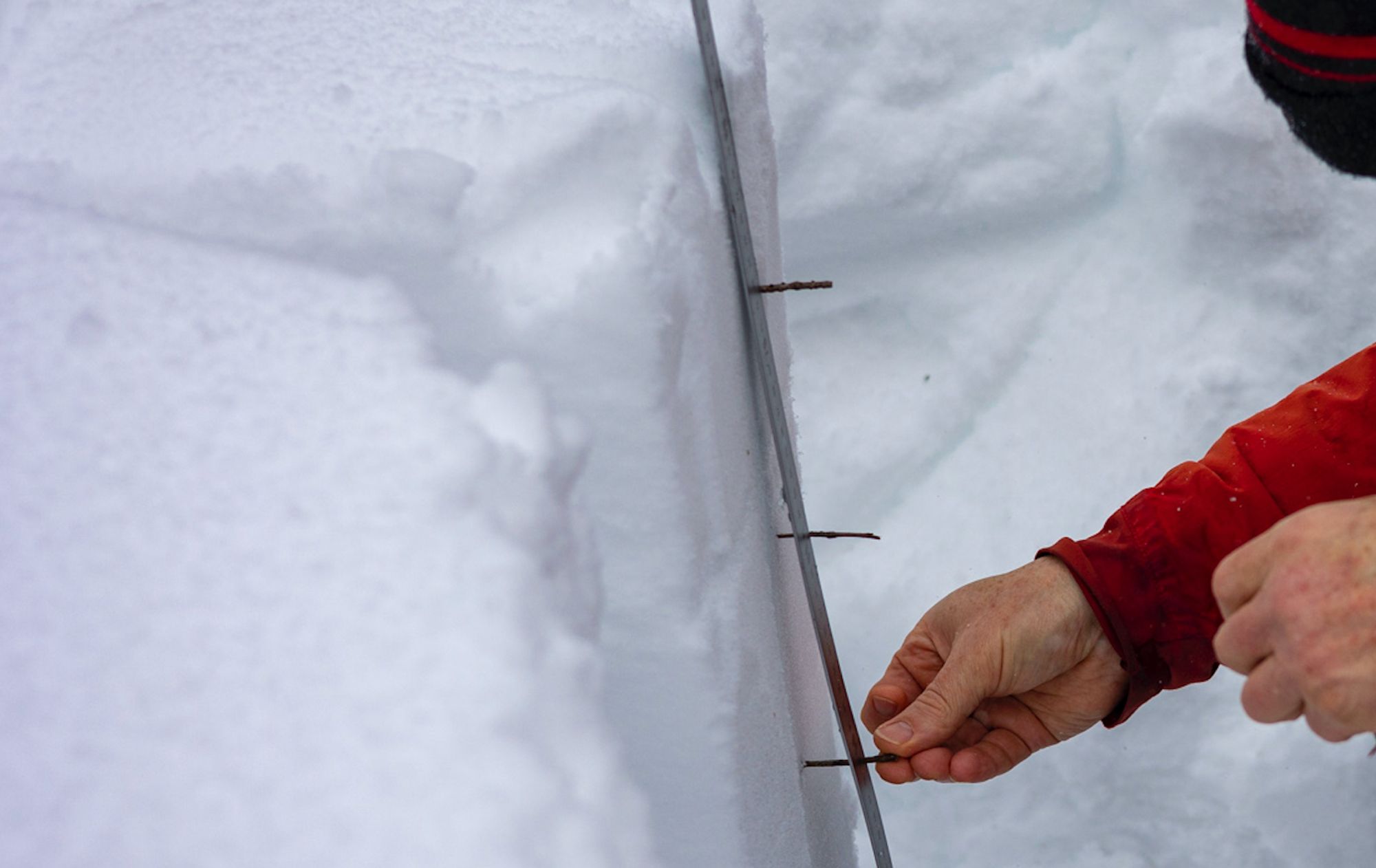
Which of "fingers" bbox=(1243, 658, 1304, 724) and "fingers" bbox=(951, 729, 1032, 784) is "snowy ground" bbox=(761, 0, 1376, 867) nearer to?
"fingers" bbox=(951, 729, 1032, 784)

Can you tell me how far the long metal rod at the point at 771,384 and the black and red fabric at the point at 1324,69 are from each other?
39cm

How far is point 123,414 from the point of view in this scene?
561mm

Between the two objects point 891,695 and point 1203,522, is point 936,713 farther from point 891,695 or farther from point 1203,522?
point 1203,522

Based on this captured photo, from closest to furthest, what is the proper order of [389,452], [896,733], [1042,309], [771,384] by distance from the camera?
[389,452], [771,384], [896,733], [1042,309]

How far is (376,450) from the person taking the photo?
1.79ft

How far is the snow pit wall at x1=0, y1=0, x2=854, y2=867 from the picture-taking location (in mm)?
479

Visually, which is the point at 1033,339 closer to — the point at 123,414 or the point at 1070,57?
the point at 1070,57

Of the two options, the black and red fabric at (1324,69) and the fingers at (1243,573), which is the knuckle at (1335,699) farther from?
the black and red fabric at (1324,69)

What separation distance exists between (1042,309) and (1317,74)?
1.04 m

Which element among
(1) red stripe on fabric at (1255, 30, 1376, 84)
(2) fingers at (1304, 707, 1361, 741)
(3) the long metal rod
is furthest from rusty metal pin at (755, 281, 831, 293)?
(2) fingers at (1304, 707, 1361, 741)

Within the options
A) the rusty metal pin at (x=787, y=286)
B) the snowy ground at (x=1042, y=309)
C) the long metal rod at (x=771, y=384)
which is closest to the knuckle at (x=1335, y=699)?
the long metal rod at (x=771, y=384)

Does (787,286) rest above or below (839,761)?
above

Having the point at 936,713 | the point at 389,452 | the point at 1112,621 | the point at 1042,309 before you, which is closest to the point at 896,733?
the point at 936,713

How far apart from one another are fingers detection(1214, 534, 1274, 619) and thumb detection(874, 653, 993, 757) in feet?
1.07
